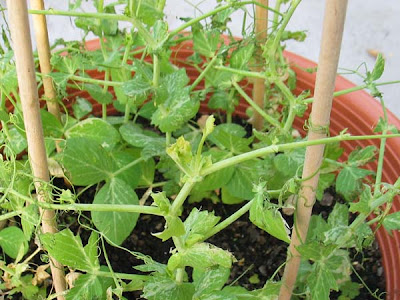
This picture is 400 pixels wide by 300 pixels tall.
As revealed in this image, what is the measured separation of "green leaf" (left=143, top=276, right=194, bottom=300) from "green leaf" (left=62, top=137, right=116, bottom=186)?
0.21 m

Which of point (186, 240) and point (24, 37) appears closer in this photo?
point (24, 37)

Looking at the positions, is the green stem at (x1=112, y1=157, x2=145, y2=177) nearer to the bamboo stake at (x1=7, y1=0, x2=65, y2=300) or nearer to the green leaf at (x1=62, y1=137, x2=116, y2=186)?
the green leaf at (x1=62, y1=137, x2=116, y2=186)

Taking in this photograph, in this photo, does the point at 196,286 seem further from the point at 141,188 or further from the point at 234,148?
the point at 141,188

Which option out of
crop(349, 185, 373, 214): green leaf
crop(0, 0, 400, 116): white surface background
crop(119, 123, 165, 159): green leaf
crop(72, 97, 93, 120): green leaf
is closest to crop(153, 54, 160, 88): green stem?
crop(119, 123, 165, 159): green leaf

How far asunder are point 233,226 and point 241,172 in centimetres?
15

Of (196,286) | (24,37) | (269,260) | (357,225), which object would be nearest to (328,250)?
(357,225)

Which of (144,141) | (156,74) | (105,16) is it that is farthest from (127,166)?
(105,16)

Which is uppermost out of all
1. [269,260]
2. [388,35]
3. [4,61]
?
[4,61]

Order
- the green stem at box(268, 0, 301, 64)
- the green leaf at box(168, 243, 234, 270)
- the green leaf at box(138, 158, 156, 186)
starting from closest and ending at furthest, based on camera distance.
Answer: the green leaf at box(168, 243, 234, 270)
the green stem at box(268, 0, 301, 64)
the green leaf at box(138, 158, 156, 186)

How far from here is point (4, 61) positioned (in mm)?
808

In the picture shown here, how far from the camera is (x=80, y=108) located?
0.99 m

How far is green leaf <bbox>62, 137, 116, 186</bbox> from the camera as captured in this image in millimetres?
805

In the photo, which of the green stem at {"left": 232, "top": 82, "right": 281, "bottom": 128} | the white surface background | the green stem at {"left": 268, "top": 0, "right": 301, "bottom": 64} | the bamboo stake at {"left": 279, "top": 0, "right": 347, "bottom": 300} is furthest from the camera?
the white surface background

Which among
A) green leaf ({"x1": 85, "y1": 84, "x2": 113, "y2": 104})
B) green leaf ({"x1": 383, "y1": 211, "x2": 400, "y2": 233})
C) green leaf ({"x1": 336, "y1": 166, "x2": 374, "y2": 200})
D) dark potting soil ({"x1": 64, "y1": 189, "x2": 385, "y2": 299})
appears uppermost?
green leaf ({"x1": 85, "y1": 84, "x2": 113, "y2": 104})
